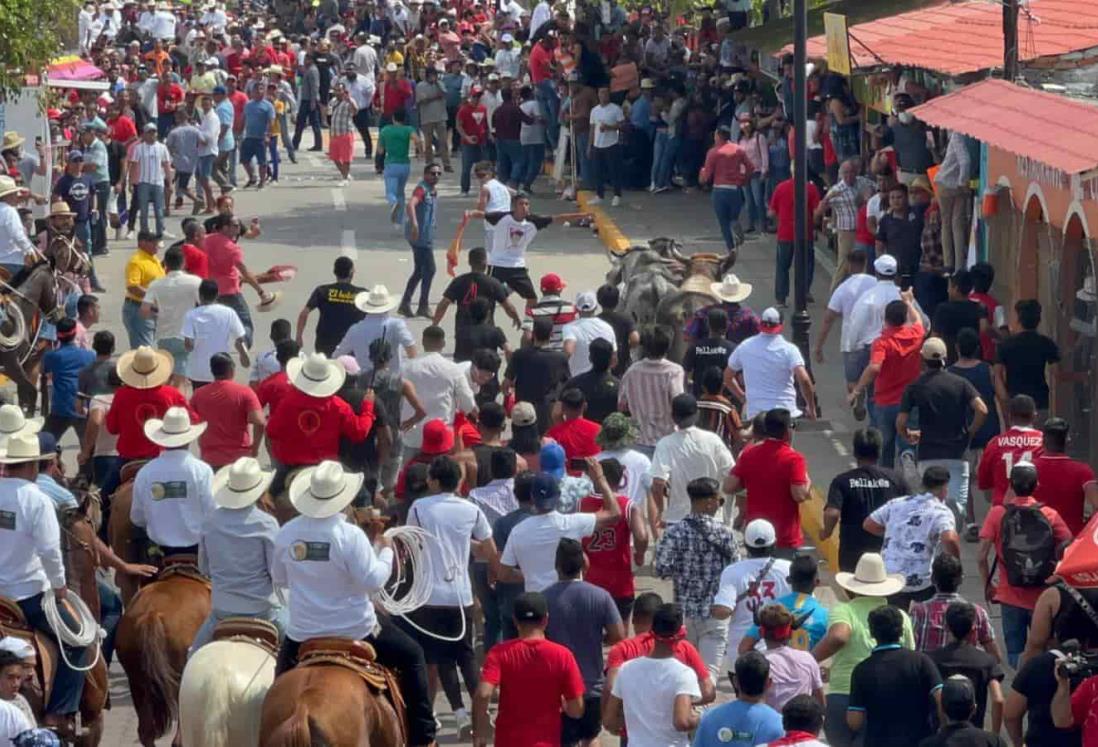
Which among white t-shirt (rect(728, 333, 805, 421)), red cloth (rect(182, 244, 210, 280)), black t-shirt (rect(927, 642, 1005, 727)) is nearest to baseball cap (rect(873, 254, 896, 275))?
white t-shirt (rect(728, 333, 805, 421))

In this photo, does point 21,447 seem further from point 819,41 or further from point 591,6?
point 591,6

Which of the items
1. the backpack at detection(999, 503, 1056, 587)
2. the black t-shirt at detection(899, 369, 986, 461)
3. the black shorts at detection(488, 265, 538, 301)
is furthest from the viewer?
the black shorts at detection(488, 265, 538, 301)

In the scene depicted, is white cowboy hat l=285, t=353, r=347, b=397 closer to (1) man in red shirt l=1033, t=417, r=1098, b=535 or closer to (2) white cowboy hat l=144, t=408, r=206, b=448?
(2) white cowboy hat l=144, t=408, r=206, b=448

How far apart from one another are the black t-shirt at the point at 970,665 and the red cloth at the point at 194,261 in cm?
1034

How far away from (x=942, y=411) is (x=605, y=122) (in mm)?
16393

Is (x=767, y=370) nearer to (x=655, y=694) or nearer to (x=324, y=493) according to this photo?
(x=324, y=493)

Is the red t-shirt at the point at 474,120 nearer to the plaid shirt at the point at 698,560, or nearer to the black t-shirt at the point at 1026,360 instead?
the black t-shirt at the point at 1026,360

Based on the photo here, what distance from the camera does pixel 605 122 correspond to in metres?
30.4

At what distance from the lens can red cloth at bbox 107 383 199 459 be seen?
47.1 ft

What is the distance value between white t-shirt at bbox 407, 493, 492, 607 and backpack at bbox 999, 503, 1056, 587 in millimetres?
2919

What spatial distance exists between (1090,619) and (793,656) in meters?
1.65

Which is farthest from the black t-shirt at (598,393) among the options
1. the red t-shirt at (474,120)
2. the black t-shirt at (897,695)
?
the red t-shirt at (474,120)

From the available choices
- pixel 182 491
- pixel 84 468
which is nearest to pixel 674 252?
pixel 84 468

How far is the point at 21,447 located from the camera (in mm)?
11438
